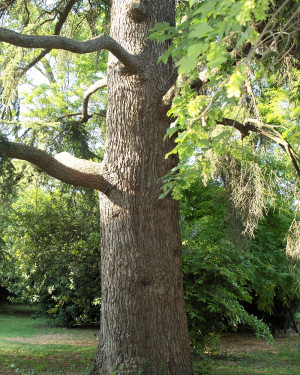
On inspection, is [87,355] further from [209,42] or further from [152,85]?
[209,42]

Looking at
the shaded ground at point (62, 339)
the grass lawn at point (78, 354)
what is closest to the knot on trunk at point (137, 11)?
the grass lawn at point (78, 354)

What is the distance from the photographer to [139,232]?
18.4ft

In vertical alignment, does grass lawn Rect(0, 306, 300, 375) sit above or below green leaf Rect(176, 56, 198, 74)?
below

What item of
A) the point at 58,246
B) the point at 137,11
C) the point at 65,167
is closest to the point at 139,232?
the point at 65,167

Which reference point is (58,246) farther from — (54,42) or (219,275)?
(54,42)

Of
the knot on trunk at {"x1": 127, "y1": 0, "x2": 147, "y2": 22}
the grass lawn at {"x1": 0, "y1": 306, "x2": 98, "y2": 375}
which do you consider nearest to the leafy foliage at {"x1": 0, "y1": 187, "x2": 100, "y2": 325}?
the grass lawn at {"x1": 0, "y1": 306, "x2": 98, "y2": 375}

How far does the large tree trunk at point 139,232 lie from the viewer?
17.7 feet

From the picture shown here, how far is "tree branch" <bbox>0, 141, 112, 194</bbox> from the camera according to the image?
5.49 metres

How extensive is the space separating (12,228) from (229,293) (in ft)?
20.8

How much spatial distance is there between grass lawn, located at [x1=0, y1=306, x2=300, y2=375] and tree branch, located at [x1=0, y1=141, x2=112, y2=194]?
3004 millimetres

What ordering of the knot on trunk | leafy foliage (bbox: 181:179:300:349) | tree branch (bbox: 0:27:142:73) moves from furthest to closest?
leafy foliage (bbox: 181:179:300:349), the knot on trunk, tree branch (bbox: 0:27:142:73)

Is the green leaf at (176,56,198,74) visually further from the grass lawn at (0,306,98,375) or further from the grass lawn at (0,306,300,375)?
the grass lawn at (0,306,98,375)

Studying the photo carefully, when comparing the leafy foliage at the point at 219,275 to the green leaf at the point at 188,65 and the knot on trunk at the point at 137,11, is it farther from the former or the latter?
the green leaf at the point at 188,65

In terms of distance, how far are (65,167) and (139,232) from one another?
4.09 ft
